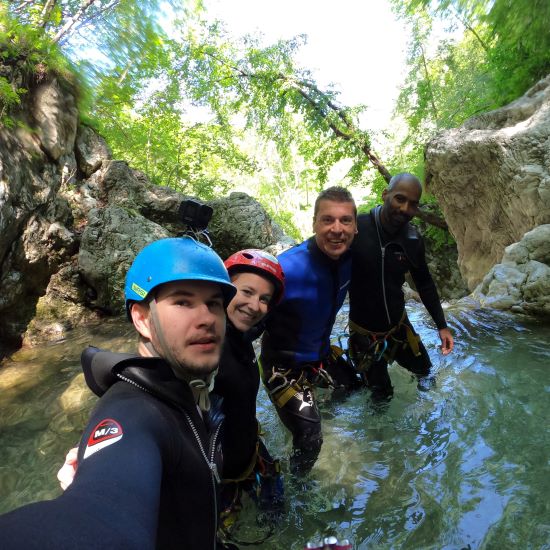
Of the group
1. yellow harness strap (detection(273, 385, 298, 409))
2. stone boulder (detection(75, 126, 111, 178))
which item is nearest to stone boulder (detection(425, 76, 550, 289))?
yellow harness strap (detection(273, 385, 298, 409))

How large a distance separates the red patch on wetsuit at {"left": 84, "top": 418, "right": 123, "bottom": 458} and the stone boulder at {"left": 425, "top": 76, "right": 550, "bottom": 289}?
7.90 metres

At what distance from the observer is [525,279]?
5.92 metres

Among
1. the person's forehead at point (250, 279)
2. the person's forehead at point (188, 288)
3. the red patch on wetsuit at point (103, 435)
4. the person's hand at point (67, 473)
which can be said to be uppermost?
the person's forehead at point (188, 288)

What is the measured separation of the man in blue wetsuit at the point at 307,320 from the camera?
2.96 metres

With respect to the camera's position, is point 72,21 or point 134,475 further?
point 72,21

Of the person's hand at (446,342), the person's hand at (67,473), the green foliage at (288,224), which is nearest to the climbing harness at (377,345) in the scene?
the person's hand at (446,342)

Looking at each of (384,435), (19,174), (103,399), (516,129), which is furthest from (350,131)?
(103,399)

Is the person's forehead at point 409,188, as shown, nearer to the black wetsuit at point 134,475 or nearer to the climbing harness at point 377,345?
the climbing harness at point 377,345

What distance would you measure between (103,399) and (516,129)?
8.91 meters

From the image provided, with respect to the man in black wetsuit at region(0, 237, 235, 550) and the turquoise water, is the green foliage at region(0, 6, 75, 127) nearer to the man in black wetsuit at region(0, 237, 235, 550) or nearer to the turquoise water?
the turquoise water

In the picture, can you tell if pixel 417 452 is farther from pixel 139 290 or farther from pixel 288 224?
pixel 288 224

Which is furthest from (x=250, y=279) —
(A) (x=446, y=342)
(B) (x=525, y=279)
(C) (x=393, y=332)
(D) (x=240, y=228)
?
(D) (x=240, y=228)

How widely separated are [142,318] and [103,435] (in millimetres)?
552

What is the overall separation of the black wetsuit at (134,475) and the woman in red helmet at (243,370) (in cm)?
50
